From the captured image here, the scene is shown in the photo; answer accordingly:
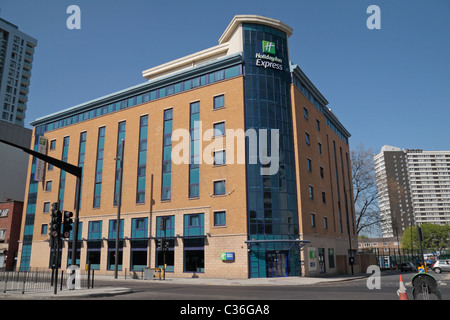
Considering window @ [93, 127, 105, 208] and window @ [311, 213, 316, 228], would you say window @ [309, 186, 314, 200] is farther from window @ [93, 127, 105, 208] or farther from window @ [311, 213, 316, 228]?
window @ [93, 127, 105, 208]

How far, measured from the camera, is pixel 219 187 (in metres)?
36.7

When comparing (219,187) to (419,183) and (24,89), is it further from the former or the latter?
(419,183)

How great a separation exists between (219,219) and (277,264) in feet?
23.9

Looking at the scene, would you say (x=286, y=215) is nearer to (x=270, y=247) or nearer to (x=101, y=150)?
(x=270, y=247)

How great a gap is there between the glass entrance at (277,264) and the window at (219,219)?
544cm

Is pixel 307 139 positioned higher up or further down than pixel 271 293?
higher up

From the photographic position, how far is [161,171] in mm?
40938

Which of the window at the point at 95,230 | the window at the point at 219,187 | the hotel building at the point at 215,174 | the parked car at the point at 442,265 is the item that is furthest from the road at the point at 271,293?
the parked car at the point at 442,265

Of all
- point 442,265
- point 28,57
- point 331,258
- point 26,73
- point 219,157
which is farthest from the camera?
point 28,57

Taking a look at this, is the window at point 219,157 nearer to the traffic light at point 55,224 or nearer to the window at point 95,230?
the window at point 95,230

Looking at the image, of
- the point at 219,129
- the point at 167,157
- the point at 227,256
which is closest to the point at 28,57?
the point at 167,157

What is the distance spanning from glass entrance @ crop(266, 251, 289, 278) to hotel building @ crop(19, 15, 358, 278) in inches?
4.0

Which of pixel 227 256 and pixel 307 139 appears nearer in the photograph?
pixel 227 256
